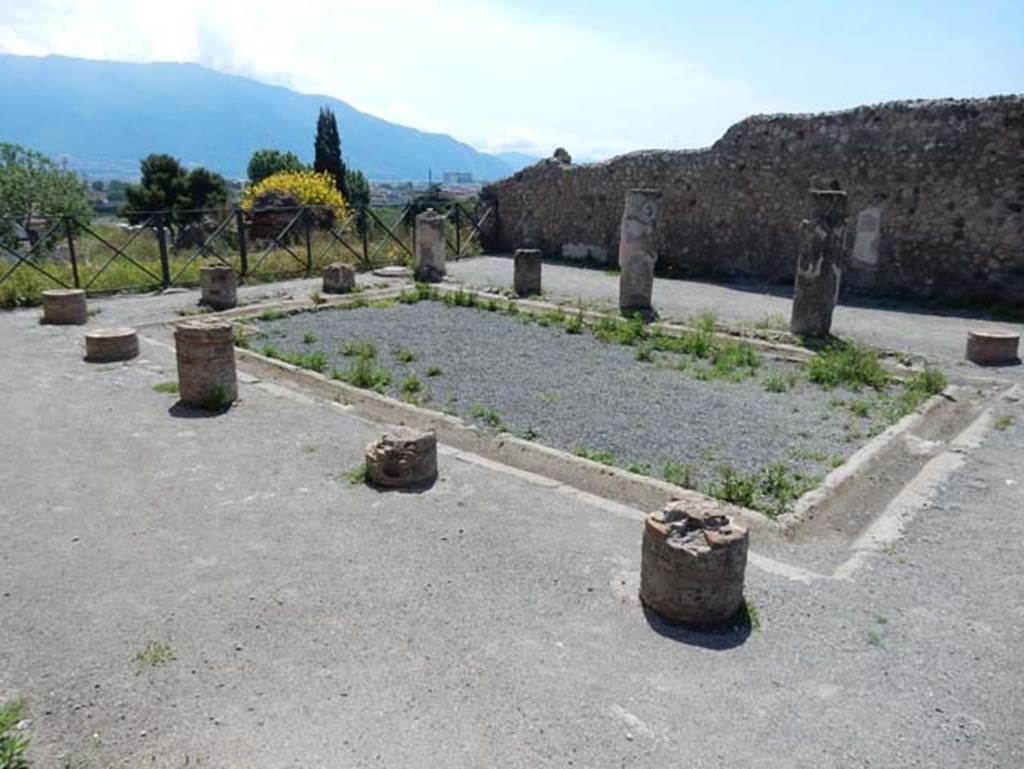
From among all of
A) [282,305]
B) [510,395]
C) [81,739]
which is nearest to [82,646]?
[81,739]

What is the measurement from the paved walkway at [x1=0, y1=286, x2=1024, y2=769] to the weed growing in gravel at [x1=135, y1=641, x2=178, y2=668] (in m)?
0.04

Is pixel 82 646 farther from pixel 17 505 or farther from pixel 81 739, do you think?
pixel 17 505

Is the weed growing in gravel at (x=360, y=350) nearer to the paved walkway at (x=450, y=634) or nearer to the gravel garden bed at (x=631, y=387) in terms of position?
the gravel garden bed at (x=631, y=387)

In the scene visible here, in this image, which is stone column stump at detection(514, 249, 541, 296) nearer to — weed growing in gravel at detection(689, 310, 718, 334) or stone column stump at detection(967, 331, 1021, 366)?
weed growing in gravel at detection(689, 310, 718, 334)

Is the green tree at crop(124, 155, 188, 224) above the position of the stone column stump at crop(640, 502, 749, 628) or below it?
above

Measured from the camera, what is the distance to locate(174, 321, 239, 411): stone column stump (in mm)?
7762

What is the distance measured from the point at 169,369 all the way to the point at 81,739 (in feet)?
21.9

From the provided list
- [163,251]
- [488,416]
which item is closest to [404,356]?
[488,416]

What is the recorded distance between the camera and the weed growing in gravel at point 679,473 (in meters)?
6.11

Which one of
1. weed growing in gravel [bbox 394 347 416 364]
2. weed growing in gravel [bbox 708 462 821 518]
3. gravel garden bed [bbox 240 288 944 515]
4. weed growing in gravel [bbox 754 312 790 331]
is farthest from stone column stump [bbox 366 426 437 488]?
weed growing in gravel [bbox 754 312 790 331]

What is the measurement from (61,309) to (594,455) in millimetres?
9121

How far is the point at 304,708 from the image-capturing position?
11.6 feet

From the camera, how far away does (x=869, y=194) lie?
14.4 m

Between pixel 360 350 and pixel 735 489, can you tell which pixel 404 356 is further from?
pixel 735 489
